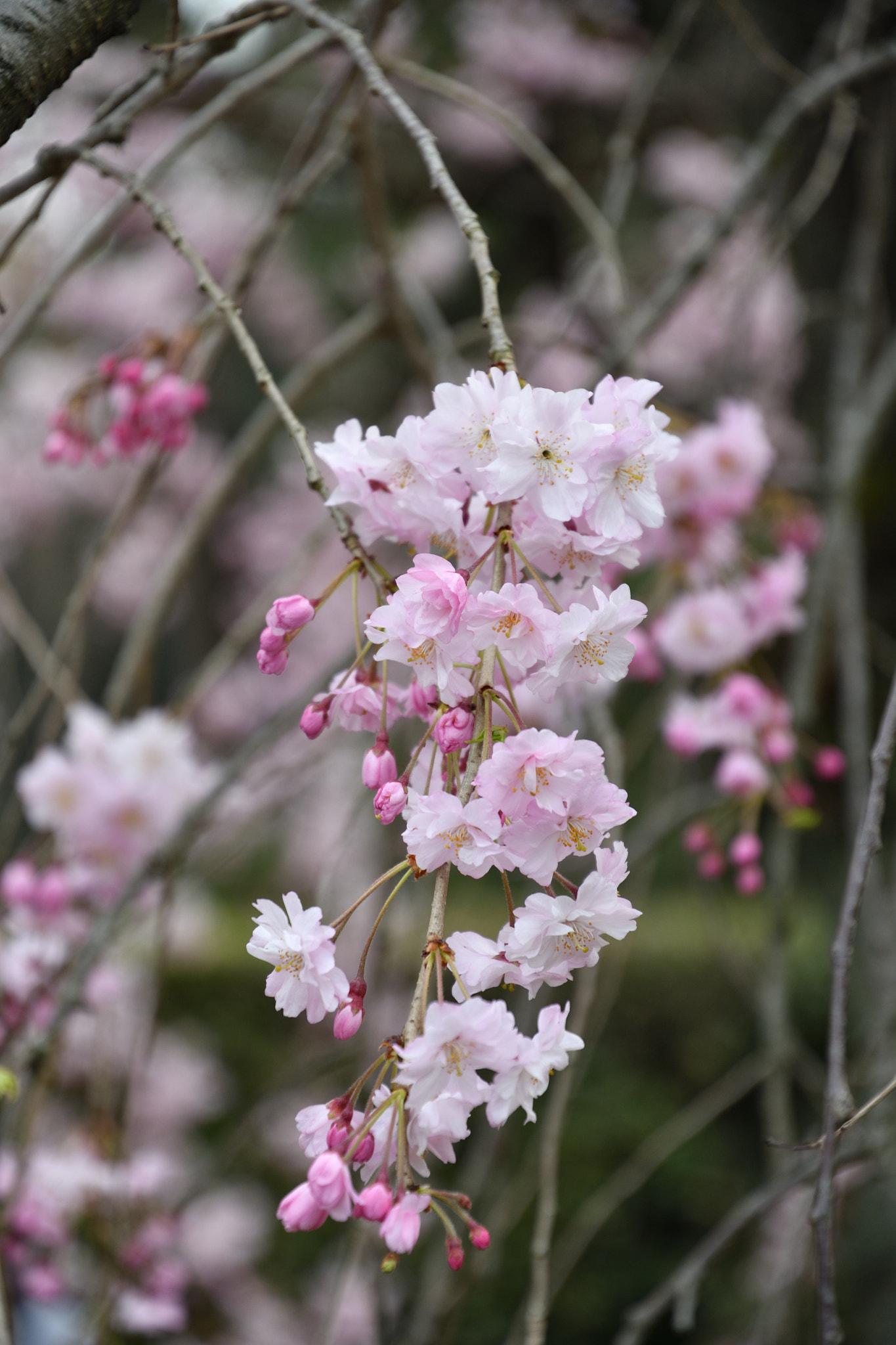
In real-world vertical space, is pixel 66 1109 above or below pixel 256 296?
below

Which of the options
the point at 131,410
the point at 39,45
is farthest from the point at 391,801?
the point at 131,410

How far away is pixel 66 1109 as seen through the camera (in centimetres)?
328

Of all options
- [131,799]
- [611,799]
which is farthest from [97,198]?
[611,799]

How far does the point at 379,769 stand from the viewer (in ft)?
2.11

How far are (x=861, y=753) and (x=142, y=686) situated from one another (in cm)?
119

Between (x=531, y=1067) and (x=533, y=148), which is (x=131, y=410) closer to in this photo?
(x=533, y=148)

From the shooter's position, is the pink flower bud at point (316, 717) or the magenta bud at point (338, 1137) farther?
the pink flower bud at point (316, 717)

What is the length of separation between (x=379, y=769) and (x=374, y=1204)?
0.79 ft

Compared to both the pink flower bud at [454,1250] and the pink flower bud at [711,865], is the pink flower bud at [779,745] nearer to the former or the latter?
the pink flower bud at [711,865]

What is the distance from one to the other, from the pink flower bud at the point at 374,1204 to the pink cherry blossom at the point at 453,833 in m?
0.16

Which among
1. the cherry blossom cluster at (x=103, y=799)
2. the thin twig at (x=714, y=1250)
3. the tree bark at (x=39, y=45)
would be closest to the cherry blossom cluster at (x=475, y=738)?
the tree bark at (x=39, y=45)

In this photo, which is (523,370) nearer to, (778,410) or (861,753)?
(778,410)

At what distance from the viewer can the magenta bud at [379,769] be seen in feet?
2.10

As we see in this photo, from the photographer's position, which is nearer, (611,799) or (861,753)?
(611,799)
